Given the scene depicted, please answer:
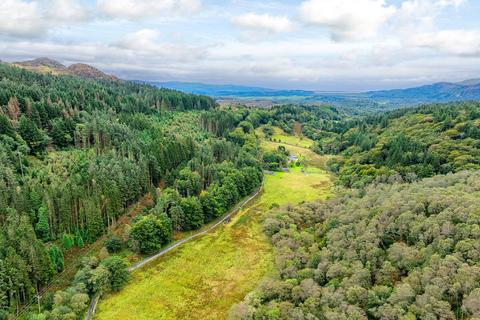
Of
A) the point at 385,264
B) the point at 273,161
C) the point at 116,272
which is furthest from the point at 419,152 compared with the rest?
the point at 116,272

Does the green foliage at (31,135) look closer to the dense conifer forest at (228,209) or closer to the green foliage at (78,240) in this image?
the dense conifer forest at (228,209)

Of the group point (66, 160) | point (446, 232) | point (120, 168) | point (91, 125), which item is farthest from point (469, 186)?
point (91, 125)

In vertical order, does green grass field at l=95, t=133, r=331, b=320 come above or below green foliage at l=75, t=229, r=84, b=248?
below

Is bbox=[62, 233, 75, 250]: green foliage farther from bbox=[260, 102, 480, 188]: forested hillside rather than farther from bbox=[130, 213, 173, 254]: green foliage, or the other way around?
bbox=[260, 102, 480, 188]: forested hillside

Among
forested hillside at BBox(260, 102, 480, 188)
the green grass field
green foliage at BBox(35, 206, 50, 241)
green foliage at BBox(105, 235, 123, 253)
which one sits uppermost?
forested hillside at BBox(260, 102, 480, 188)

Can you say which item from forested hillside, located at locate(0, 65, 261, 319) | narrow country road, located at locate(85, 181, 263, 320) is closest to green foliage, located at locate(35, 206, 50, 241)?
forested hillside, located at locate(0, 65, 261, 319)

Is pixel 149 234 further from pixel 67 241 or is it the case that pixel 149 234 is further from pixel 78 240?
pixel 67 241
